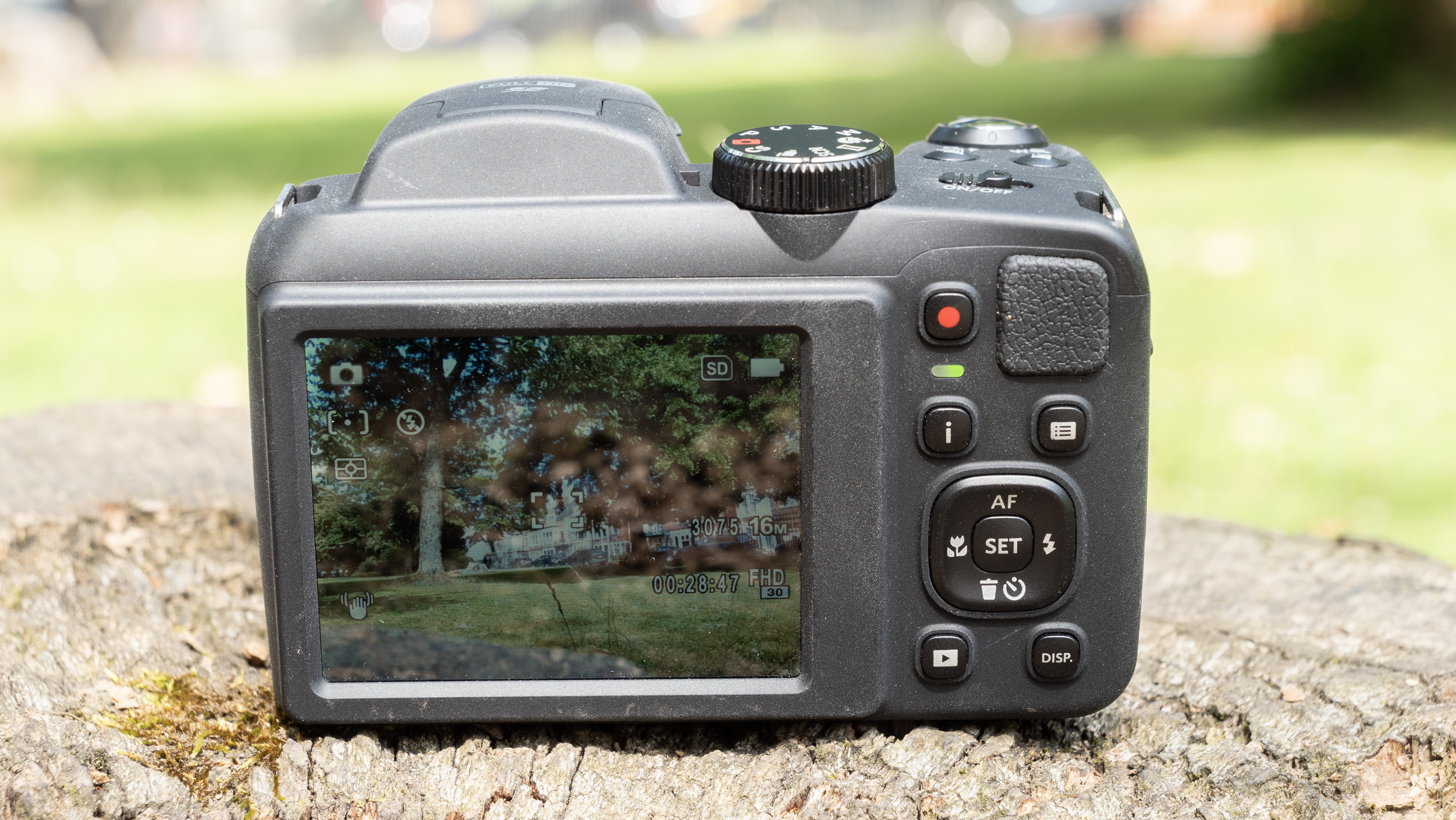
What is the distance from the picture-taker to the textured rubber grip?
124cm

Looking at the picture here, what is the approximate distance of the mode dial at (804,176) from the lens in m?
1.23

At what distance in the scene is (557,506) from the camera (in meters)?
1.31

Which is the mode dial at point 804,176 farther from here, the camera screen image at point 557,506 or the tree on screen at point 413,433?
the tree on screen at point 413,433

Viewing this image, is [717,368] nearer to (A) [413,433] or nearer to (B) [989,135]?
(A) [413,433]

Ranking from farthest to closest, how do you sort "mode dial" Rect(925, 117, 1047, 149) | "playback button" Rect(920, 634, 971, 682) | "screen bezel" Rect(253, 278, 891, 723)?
1. "mode dial" Rect(925, 117, 1047, 149)
2. "playback button" Rect(920, 634, 971, 682)
3. "screen bezel" Rect(253, 278, 891, 723)

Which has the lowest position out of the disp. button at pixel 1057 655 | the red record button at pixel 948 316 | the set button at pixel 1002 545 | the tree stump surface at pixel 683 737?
the tree stump surface at pixel 683 737

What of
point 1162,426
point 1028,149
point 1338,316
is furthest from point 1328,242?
point 1028,149

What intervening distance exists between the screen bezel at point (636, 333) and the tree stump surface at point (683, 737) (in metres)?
0.06

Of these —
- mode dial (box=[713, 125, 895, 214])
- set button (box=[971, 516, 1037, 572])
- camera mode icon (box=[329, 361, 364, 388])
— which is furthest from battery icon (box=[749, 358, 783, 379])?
camera mode icon (box=[329, 361, 364, 388])

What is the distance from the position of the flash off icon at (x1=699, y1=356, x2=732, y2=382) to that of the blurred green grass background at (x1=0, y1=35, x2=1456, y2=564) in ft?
1.68

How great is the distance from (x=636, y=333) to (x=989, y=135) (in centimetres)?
49

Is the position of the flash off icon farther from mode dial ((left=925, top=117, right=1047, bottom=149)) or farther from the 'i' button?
mode dial ((left=925, top=117, right=1047, bottom=149))

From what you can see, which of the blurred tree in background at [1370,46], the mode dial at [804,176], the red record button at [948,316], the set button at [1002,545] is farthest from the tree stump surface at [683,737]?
the blurred tree in background at [1370,46]

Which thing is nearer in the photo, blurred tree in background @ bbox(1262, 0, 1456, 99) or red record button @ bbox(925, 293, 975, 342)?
red record button @ bbox(925, 293, 975, 342)
